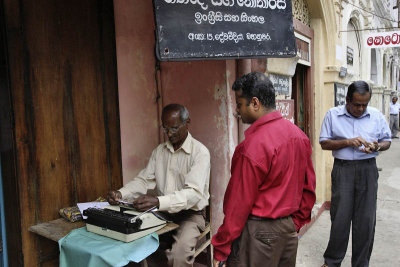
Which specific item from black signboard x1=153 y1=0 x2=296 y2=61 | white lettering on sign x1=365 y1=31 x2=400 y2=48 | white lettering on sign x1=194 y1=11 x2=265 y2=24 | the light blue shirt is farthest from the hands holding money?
white lettering on sign x1=365 y1=31 x2=400 y2=48

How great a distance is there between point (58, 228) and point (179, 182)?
0.95 m

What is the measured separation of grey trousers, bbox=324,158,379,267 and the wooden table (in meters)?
1.72

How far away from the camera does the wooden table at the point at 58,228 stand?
230cm

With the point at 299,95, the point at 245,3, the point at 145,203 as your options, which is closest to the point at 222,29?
the point at 245,3

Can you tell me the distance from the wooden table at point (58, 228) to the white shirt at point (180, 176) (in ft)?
0.67

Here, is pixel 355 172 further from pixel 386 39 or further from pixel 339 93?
pixel 386 39

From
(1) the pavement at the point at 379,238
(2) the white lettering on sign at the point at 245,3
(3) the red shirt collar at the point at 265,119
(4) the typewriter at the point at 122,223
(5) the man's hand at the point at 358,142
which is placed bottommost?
(1) the pavement at the point at 379,238

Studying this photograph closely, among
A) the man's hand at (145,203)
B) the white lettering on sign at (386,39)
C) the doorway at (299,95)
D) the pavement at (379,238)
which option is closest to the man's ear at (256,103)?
the man's hand at (145,203)

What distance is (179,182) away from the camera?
9.34 ft

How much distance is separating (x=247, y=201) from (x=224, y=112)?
1.69 m

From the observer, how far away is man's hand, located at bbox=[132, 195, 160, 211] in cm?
235

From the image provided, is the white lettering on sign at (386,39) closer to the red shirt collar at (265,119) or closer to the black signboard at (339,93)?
the black signboard at (339,93)

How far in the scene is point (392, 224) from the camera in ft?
15.6

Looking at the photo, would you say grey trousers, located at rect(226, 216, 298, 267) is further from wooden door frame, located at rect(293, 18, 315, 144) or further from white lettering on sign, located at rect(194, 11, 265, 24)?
wooden door frame, located at rect(293, 18, 315, 144)
